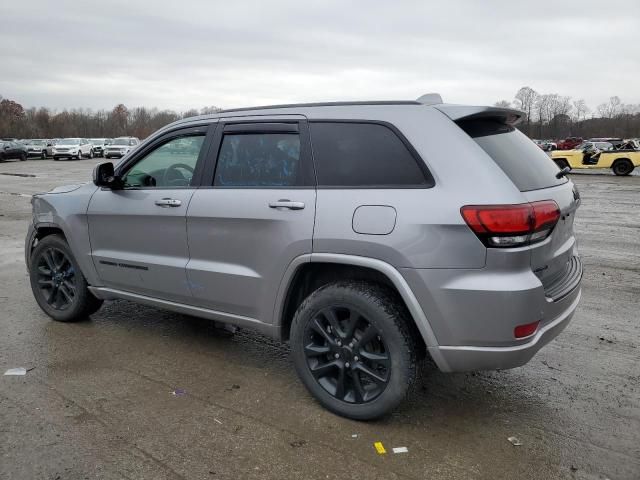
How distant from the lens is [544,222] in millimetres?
2898

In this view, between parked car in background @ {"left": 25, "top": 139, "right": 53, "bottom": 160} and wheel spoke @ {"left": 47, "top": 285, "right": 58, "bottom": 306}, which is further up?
parked car in background @ {"left": 25, "top": 139, "right": 53, "bottom": 160}

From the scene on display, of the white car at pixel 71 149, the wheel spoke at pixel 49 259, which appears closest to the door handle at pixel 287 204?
the wheel spoke at pixel 49 259

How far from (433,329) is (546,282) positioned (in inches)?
27.7

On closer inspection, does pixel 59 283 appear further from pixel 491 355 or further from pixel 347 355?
pixel 491 355

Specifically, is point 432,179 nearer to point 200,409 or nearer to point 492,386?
point 492,386

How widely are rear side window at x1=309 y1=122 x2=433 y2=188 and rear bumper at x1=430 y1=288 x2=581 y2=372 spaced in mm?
903

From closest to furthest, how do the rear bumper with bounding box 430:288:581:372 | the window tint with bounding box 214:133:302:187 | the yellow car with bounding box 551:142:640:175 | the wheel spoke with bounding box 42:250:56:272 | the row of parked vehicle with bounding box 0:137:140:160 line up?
the rear bumper with bounding box 430:288:581:372 < the window tint with bounding box 214:133:302:187 < the wheel spoke with bounding box 42:250:56:272 < the yellow car with bounding box 551:142:640:175 < the row of parked vehicle with bounding box 0:137:140:160

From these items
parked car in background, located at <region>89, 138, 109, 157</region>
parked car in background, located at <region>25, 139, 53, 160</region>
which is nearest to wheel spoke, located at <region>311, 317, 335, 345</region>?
parked car in background, located at <region>25, 139, 53, 160</region>

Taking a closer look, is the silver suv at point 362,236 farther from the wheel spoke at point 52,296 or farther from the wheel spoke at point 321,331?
the wheel spoke at point 52,296

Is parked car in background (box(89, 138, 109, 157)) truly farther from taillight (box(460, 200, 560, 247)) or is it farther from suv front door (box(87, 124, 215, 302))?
taillight (box(460, 200, 560, 247))

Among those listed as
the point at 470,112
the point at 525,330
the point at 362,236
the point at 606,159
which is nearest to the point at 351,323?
the point at 362,236

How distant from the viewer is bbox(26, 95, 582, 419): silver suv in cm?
285

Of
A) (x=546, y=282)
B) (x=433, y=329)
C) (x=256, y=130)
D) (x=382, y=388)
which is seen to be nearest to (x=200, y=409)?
(x=382, y=388)

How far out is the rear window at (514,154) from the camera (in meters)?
3.07
